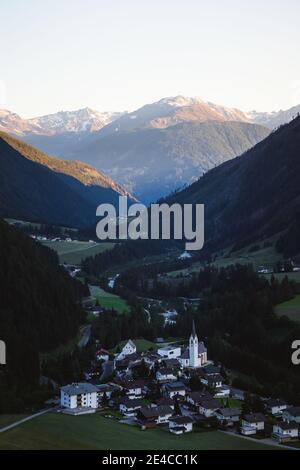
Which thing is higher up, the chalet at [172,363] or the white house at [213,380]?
the chalet at [172,363]

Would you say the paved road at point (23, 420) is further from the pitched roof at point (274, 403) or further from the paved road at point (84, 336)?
the paved road at point (84, 336)

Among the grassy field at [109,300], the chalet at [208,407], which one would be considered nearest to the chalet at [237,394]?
the chalet at [208,407]

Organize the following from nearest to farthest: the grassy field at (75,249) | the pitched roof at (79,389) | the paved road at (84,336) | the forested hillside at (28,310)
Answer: the pitched roof at (79,389), the forested hillside at (28,310), the paved road at (84,336), the grassy field at (75,249)

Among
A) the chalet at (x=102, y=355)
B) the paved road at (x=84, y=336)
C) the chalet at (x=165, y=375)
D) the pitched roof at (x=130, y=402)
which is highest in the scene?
the paved road at (x=84, y=336)

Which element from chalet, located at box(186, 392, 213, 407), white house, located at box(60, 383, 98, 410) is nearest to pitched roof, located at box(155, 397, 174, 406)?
chalet, located at box(186, 392, 213, 407)

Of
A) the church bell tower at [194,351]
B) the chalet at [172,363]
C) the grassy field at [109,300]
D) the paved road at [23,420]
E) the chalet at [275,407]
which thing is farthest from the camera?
the grassy field at [109,300]

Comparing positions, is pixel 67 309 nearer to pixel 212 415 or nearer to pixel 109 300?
pixel 109 300
